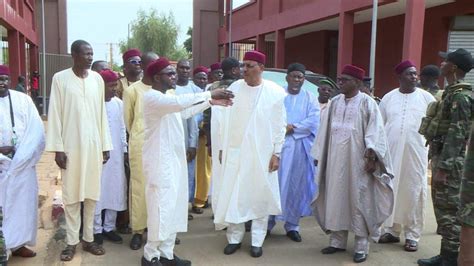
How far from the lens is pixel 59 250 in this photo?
4.91 metres

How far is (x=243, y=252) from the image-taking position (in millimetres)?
4906

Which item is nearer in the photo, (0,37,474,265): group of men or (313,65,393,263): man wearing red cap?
(0,37,474,265): group of men

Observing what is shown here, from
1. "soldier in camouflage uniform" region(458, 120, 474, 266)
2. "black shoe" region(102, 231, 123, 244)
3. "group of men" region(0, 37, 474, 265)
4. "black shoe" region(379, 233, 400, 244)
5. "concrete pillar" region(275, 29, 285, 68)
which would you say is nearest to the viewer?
"soldier in camouflage uniform" region(458, 120, 474, 266)

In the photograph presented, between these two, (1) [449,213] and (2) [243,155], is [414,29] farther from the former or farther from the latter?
(2) [243,155]

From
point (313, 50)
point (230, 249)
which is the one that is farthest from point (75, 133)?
point (313, 50)

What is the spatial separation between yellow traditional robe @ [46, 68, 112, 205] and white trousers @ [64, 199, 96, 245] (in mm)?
106

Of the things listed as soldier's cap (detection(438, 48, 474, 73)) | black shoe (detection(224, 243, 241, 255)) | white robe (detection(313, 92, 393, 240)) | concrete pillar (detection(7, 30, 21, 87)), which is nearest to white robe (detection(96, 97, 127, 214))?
black shoe (detection(224, 243, 241, 255))

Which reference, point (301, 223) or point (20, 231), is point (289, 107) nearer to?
point (301, 223)

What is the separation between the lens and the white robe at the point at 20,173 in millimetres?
4293

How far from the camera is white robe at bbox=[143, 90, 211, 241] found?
4047 mm

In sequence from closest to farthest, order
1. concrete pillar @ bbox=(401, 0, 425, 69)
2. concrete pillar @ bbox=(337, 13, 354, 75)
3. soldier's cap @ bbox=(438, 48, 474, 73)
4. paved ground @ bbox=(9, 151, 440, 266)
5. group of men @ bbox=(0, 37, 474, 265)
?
group of men @ bbox=(0, 37, 474, 265) → soldier's cap @ bbox=(438, 48, 474, 73) → paved ground @ bbox=(9, 151, 440, 266) → concrete pillar @ bbox=(401, 0, 425, 69) → concrete pillar @ bbox=(337, 13, 354, 75)

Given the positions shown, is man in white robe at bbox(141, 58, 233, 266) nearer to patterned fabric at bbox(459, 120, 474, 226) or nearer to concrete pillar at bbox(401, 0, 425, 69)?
patterned fabric at bbox(459, 120, 474, 226)

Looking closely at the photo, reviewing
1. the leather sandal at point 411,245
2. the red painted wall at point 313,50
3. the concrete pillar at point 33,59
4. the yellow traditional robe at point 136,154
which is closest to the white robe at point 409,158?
the leather sandal at point 411,245

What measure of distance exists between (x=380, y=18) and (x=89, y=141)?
14.3 m
